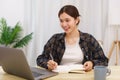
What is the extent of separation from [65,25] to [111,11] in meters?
1.64

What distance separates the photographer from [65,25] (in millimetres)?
2244

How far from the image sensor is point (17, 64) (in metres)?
1.56

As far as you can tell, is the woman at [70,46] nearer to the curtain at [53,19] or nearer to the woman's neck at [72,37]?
the woman's neck at [72,37]

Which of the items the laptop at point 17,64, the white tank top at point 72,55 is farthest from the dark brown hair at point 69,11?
the laptop at point 17,64

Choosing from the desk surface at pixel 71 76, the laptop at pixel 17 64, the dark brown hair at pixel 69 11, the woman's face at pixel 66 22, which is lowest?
the desk surface at pixel 71 76

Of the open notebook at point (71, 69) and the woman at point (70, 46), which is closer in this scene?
the open notebook at point (71, 69)

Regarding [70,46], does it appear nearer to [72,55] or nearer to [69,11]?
[72,55]

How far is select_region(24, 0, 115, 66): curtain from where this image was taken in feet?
13.2

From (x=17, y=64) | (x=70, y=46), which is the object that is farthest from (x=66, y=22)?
(x=17, y=64)

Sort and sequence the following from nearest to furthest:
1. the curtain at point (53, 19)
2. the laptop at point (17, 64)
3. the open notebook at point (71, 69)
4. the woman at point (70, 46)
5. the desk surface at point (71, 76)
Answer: the laptop at point (17, 64), the desk surface at point (71, 76), the open notebook at point (71, 69), the woman at point (70, 46), the curtain at point (53, 19)

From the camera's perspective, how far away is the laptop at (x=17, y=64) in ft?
4.90

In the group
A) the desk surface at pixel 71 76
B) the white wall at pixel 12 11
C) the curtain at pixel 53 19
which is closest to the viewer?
the desk surface at pixel 71 76

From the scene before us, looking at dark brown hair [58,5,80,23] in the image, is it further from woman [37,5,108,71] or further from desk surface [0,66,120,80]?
desk surface [0,66,120,80]

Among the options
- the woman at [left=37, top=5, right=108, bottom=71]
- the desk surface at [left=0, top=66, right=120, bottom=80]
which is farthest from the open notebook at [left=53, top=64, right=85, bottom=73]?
the woman at [left=37, top=5, right=108, bottom=71]
